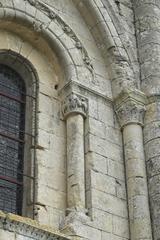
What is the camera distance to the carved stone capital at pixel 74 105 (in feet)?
35.1

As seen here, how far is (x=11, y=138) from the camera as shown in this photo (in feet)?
33.3

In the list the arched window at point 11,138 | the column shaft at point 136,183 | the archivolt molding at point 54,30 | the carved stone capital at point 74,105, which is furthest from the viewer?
the archivolt molding at point 54,30

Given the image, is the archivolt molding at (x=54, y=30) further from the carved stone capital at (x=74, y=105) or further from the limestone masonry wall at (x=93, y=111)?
the carved stone capital at (x=74, y=105)

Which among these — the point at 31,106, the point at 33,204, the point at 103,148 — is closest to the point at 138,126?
the point at 103,148

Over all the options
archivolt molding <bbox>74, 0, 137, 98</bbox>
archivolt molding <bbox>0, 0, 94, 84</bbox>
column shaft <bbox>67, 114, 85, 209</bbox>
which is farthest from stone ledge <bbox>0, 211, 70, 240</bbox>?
archivolt molding <bbox>74, 0, 137, 98</bbox>

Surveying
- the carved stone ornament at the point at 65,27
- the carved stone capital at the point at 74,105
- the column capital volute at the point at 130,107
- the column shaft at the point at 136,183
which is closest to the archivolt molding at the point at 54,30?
the carved stone ornament at the point at 65,27

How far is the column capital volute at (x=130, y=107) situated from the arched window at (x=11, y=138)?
1740mm

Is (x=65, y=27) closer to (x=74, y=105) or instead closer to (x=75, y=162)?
(x=74, y=105)

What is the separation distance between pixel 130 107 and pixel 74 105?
110 centimetres

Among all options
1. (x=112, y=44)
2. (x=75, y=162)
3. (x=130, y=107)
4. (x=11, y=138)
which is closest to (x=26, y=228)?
(x=75, y=162)

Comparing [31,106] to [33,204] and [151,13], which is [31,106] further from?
[151,13]

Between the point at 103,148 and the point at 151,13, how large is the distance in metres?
3.35

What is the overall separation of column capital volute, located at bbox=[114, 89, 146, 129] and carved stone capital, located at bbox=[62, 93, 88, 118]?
2.37ft

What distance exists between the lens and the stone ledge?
315 inches
